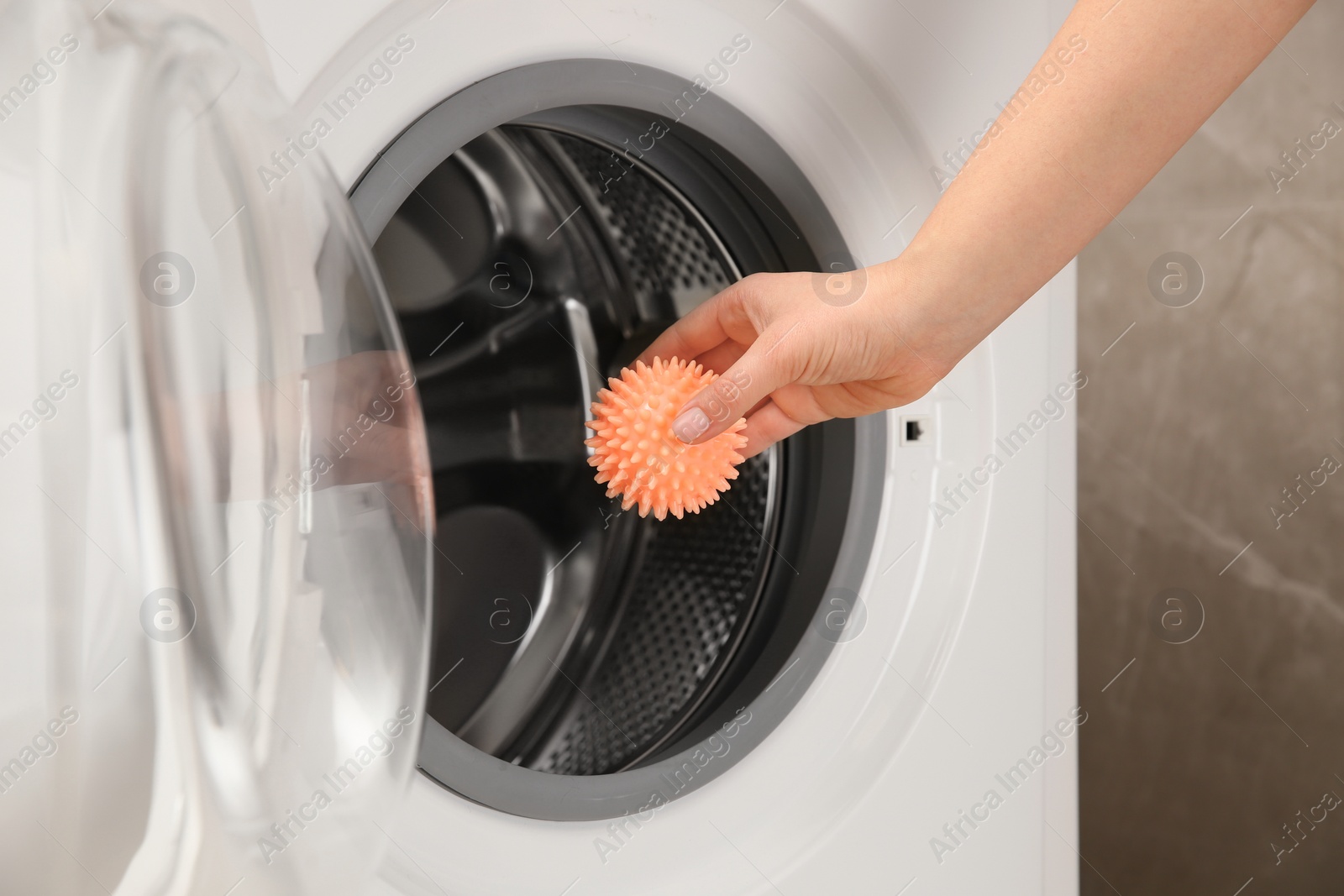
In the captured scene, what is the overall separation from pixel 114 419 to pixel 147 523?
34 mm

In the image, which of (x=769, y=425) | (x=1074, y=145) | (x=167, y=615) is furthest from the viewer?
(x=769, y=425)

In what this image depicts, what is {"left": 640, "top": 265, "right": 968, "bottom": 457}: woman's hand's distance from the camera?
47 cm

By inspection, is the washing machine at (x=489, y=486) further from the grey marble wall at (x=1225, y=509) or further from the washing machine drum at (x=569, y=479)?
the grey marble wall at (x=1225, y=509)

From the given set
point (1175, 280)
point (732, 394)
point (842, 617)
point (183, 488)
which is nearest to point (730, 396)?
point (732, 394)

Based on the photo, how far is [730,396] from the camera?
481mm

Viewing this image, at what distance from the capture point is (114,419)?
0.27 meters

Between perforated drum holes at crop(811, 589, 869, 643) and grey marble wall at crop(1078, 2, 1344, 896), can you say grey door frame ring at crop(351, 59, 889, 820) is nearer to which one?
perforated drum holes at crop(811, 589, 869, 643)

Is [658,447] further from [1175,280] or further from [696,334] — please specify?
[1175,280]

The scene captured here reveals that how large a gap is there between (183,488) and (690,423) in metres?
0.26

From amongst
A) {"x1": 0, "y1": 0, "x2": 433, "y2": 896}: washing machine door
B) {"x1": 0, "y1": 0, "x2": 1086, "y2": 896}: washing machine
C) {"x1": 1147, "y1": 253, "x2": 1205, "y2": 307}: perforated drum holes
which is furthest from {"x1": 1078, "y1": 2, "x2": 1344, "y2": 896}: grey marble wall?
{"x1": 0, "y1": 0, "x2": 433, "y2": 896}: washing machine door

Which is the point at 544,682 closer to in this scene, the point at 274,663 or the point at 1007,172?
the point at 274,663

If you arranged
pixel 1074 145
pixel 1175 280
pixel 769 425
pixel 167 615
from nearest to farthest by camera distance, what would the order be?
pixel 167 615
pixel 1074 145
pixel 769 425
pixel 1175 280

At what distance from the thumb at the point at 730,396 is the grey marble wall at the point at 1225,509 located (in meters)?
0.83

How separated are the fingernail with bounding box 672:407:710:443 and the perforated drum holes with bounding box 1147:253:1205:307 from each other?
3.04 feet
